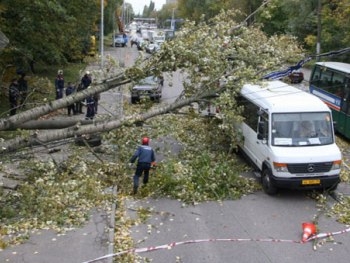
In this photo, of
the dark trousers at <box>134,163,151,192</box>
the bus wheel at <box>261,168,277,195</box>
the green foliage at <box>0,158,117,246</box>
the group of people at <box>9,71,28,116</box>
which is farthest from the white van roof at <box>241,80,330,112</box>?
the group of people at <box>9,71,28,116</box>

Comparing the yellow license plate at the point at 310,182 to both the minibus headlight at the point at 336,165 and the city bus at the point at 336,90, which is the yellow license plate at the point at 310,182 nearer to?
the minibus headlight at the point at 336,165

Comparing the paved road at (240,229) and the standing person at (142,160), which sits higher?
the standing person at (142,160)

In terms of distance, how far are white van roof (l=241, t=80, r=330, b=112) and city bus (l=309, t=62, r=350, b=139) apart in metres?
4.19

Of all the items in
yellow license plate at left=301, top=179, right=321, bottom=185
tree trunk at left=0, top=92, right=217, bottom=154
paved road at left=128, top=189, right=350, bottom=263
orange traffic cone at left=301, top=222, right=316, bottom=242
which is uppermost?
tree trunk at left=0, top=92, right=217, bottom=154

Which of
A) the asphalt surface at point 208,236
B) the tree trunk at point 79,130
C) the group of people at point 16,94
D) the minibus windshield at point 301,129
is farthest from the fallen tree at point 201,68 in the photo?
the group of people at point 16,94

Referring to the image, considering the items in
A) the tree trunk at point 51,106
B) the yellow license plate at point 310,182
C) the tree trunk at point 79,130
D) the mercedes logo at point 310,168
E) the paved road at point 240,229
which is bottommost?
the paved road at point 240,229

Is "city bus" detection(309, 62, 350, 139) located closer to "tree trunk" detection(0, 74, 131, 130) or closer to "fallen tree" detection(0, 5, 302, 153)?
"fallen tree" detection(0, 5, 302, 153)

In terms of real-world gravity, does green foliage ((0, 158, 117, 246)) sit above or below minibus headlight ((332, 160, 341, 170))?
below

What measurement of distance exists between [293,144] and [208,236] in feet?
12.4

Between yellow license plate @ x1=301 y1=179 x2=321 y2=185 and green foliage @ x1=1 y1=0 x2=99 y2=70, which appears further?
green foliage @ x1=1 y1=0 x2=99 y2=70

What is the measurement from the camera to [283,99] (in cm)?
1332

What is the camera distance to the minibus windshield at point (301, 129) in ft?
40.9

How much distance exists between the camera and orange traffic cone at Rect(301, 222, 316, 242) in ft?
32.0

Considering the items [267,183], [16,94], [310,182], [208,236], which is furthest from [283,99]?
[16,94]
